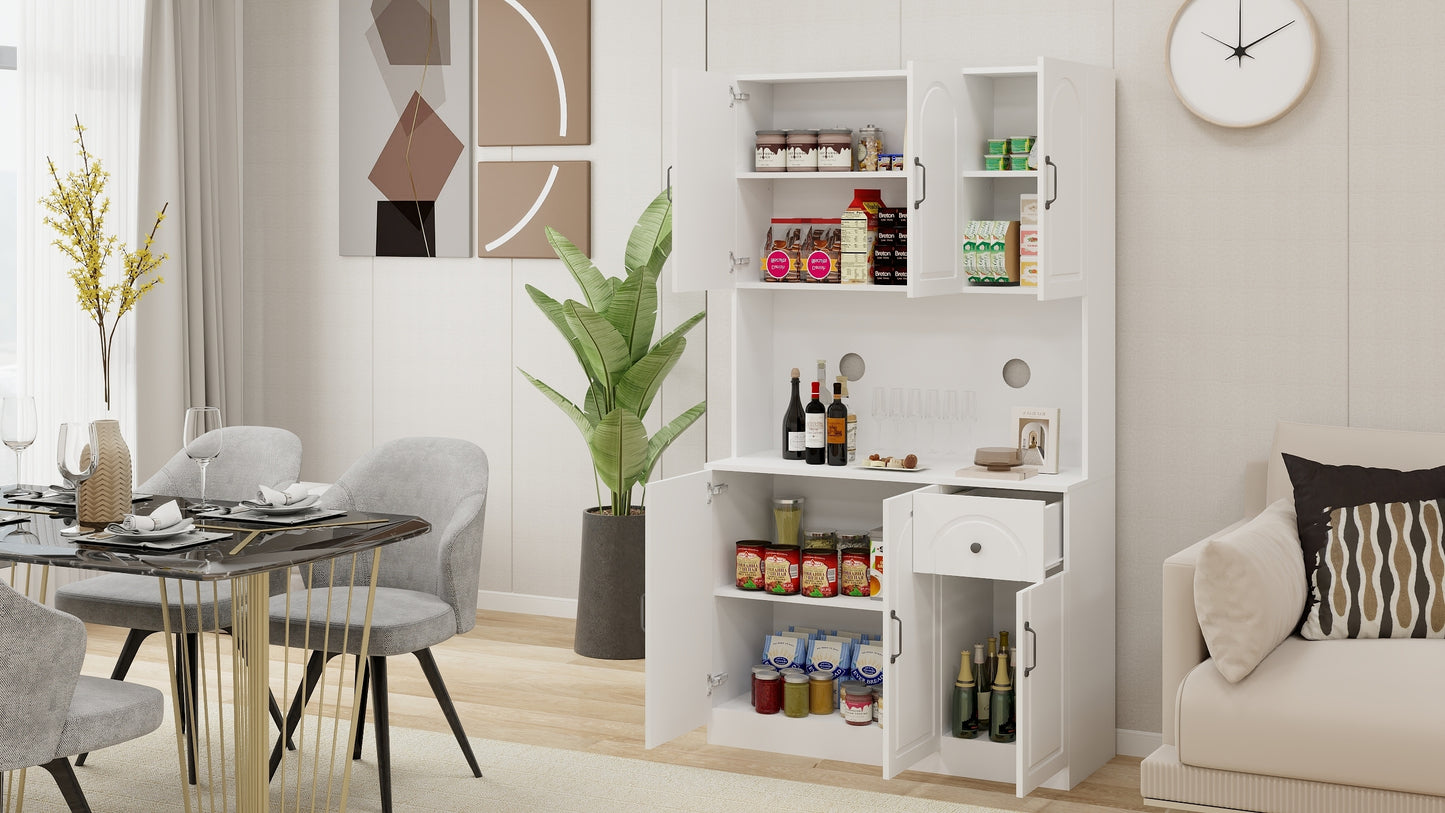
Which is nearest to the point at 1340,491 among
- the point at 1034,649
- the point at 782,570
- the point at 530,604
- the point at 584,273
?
the point at 1034,649

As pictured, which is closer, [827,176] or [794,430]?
[827,176]

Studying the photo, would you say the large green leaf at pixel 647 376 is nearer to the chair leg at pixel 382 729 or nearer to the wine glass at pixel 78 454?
the chair leg at pixel 382 729

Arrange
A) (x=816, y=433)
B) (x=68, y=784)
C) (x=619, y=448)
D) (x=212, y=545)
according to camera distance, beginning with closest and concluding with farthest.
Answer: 1. (x=68, y=784)
2. (x=212, y=545)
3. (x=816, y=433)
4. (x=619, y=448)

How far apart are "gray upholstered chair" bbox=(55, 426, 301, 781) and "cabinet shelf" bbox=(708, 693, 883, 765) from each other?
3.98 ft

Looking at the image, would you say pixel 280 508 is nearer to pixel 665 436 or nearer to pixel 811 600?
pixel 811 600

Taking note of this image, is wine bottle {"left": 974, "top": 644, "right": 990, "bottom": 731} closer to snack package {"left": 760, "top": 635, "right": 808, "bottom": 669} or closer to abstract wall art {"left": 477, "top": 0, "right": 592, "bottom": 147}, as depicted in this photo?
snack package {"left": 760, "top": 635, "right": 808, "bottom": 669}

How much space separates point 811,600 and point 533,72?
7.89ft

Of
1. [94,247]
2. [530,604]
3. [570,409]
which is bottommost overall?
[530,604]

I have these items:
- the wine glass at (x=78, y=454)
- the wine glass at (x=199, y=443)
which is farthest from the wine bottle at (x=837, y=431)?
the wine glass at (x=78, y=454)

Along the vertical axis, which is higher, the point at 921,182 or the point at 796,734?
the point at 921,182

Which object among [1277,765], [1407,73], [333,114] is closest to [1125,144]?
[1407,73]

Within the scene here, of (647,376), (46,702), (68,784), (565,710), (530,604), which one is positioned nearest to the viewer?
(46,702)

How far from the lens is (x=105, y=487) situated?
10.1 ft

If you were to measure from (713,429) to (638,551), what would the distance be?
56 centimetres
